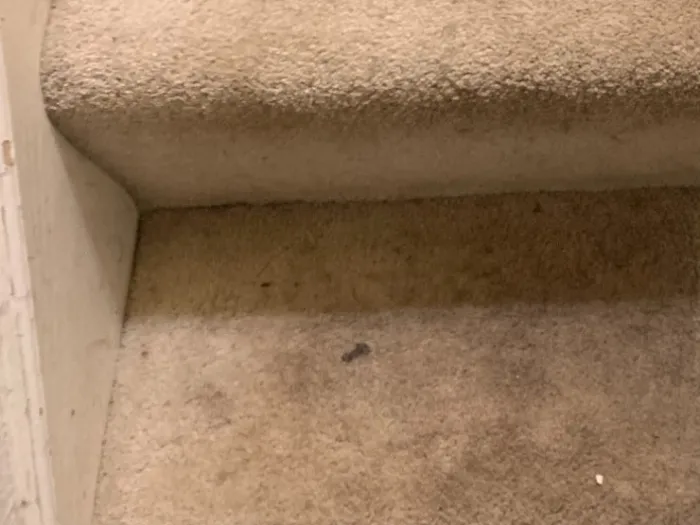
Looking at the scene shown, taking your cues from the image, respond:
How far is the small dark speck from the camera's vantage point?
947 mm

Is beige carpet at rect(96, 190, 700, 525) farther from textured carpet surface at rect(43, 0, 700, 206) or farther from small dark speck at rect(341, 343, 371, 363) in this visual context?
textured carpet surface at rect(43, 0, 700, 206)

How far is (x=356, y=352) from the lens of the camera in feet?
3.12

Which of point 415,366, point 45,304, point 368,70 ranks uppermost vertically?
point 368,70

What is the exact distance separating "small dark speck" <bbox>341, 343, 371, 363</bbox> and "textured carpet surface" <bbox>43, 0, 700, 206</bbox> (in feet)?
0.68

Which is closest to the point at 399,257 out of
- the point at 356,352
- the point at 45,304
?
the point at 356,352

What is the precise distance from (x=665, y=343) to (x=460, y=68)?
1.15 feet

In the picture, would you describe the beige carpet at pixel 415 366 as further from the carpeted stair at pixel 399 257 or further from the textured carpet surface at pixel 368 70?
the textured carpet surface at pixel 368 70

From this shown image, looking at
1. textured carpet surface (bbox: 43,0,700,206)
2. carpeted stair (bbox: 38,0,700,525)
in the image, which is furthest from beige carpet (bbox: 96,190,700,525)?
textured carpet surface (bbox: 43,0,700,206)

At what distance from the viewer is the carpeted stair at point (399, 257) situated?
2.72 feet

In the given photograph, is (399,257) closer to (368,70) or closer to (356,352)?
(356,352)

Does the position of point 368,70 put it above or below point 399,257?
above

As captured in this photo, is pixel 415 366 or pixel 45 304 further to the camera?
pixel 415 366

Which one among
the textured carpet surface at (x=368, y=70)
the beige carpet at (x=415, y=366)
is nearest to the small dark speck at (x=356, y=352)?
the beige carpet at (x=415, y=366)

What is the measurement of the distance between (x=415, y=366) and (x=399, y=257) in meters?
0.13
